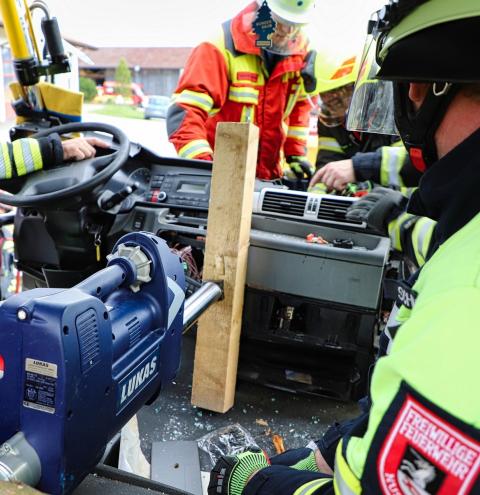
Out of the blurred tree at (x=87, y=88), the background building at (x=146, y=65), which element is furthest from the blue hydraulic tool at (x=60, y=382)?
the background building at (x=146, y=65)

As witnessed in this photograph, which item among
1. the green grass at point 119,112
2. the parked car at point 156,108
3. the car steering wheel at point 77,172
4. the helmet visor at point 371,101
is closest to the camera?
the helmet visor at point 371,101

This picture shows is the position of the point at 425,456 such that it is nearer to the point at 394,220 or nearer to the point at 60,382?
the point at 60,382

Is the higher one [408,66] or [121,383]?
[408,66]

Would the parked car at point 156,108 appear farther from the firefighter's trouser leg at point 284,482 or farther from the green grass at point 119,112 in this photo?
the firefighter's trouser leg at point 284,482

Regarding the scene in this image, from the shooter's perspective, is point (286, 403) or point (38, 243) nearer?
point (286, 403)

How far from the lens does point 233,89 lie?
2.53 metres

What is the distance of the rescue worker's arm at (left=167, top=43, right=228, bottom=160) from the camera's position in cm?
242

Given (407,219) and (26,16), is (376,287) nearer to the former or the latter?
(407,219)

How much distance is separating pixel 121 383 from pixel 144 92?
92.1ft

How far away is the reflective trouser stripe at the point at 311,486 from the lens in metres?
0.64

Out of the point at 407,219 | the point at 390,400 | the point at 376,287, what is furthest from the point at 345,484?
the point at 407,219

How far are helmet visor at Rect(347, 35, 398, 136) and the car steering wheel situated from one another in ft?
2.84

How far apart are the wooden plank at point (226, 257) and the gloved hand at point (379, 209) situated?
0.38m

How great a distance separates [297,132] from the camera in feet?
10.1
